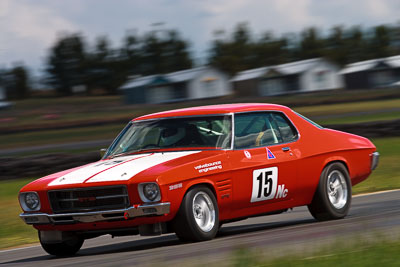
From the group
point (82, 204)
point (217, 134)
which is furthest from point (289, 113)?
point (82, 204)

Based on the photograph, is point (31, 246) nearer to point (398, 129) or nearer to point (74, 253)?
point (74, 253)

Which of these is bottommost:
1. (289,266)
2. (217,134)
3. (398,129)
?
(398,129)

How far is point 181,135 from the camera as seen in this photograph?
25.8 ft

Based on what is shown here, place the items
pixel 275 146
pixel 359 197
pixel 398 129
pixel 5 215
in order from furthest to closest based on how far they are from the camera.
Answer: pixel 398 129 < pixel 5 215 < pixel 359 197 < pixel 275 146

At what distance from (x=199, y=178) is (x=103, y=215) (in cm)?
96

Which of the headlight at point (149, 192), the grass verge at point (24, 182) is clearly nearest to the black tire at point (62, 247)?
the headlight at point (149, 192)

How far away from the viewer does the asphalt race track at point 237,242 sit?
20.0 ft

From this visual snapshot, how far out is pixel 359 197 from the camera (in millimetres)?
11430

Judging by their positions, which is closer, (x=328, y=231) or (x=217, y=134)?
(x=328, y=231)

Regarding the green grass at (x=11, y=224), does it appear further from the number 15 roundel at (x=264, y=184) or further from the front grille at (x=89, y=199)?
the number 15 roundel at (x=264, y=184)

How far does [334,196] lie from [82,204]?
10.4ft

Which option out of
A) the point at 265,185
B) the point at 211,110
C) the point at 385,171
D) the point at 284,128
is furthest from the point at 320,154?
the point at 385,171

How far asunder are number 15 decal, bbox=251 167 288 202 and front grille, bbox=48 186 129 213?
5.07 feet

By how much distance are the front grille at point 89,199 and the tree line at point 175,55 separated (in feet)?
341
